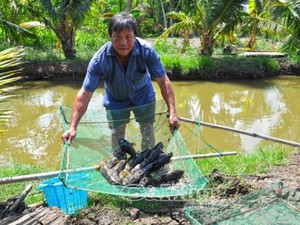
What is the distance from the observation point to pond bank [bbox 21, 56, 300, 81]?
1099 cm

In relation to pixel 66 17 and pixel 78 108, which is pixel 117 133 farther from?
pixel 66 17

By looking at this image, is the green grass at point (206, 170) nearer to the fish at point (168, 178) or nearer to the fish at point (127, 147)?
the fish at point (168, 178)

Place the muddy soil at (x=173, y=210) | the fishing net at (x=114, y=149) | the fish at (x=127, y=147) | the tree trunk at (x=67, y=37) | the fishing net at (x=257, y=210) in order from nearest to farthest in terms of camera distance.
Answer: the fishing net at (x=257, y=210), the fishing net at (x=114, y=149), the muddy soil at (x=173, y=210), the fish at (x=127, y=147), the tree trunk at (x=67, y=37)

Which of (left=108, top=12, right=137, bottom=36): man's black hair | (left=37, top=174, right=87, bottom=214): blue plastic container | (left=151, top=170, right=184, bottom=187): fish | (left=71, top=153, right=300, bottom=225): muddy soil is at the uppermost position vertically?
(left=108, top=12, right=137, bottom=36): man's black hair

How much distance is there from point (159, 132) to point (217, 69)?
301 inches

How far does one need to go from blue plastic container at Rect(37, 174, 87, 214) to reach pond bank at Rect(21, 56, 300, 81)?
315 inches

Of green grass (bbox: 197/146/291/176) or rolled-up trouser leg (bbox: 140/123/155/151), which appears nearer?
rolled-up trouser leg (bbox: 140/123/155/151)

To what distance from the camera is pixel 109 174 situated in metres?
3.08

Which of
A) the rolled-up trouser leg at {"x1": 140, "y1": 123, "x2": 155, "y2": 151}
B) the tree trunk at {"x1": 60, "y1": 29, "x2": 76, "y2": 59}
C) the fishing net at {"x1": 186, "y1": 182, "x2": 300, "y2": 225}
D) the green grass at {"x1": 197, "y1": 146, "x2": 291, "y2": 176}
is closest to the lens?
the fishing net at {"x1": 186, "y1": 182, "x2": 300, "y2": 225}

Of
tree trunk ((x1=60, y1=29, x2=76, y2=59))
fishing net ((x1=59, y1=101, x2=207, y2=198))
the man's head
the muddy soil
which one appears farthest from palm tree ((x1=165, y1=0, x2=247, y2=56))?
the man's head

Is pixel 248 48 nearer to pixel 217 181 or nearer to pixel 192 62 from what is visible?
pixel 192 62

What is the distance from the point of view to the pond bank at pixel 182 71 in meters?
11.0

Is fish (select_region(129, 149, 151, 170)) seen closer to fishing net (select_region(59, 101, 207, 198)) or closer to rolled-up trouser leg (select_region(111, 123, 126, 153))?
fishing net (select_region(59, 101, 207, 198))

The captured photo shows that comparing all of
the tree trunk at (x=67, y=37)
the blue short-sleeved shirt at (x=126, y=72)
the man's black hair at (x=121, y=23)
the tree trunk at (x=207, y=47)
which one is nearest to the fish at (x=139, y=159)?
the blue short-sleeved shirt at (x=126, y=72)
